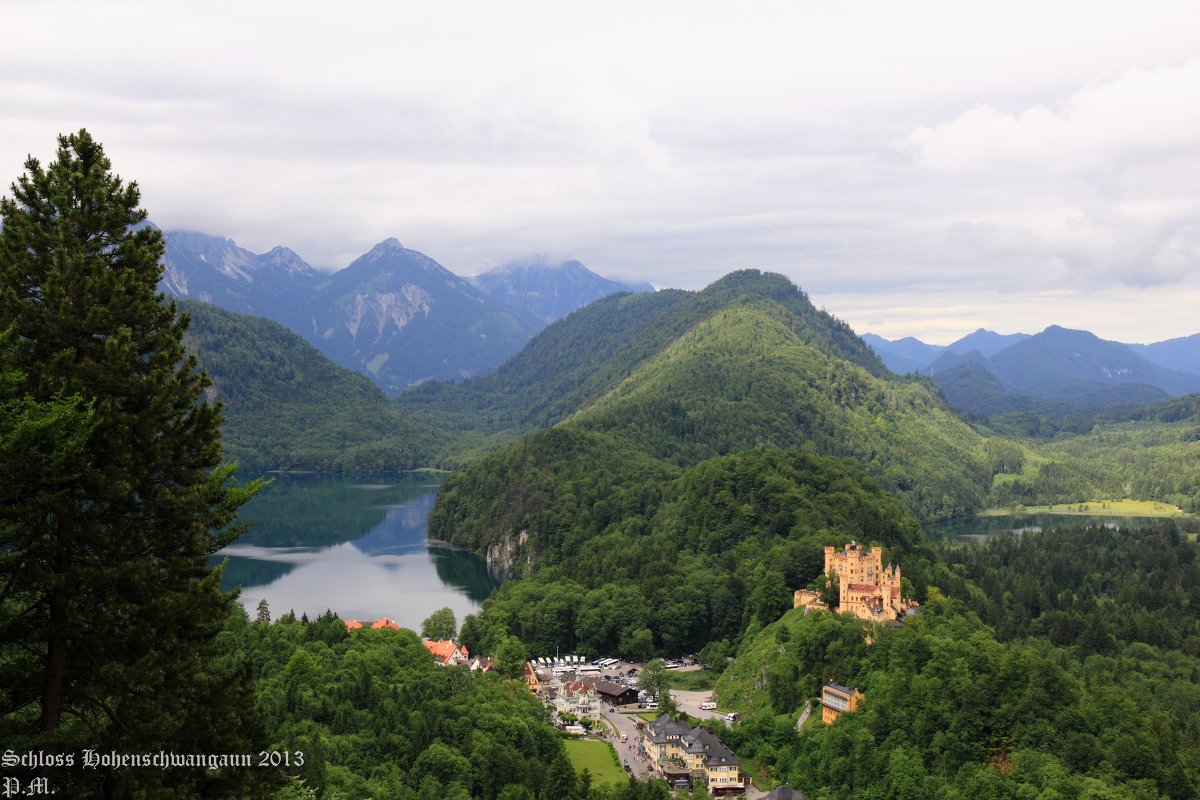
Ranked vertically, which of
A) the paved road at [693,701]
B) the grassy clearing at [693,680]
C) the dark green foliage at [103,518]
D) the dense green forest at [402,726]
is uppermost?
the dark green foliage at [103,518]

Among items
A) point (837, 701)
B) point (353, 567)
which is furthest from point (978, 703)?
point (353, 567)

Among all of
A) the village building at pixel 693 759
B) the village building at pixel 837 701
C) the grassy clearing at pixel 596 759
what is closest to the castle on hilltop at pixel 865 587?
the village building at pixel 837 701

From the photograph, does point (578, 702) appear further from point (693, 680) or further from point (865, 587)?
point (865, 587)

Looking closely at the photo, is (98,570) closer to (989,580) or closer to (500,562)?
(989,580)

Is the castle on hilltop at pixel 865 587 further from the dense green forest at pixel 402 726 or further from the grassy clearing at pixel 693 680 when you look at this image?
the dense green forest at pixel 402 726

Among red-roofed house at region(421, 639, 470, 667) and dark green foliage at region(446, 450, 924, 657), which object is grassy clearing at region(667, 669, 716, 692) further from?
red-roofed house at region(421, 639, 470, 667)

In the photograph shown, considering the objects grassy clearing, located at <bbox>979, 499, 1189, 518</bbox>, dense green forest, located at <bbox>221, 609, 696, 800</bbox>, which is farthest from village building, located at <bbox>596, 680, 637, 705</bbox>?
grassy clearing, located at <bbox>979, 499, 1189, 518</bbox>
